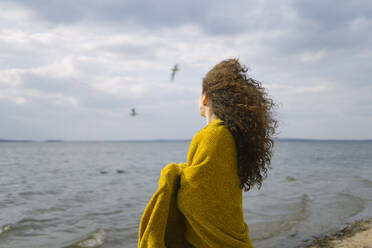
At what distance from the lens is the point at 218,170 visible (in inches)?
84.3

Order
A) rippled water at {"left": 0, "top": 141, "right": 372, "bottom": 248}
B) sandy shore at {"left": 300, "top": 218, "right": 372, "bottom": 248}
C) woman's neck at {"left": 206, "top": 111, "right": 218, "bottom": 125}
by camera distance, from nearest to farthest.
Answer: woman's neck at {"left": 206, "top": 111, "right": 218, "bottom": 125}
sandy shore at {"left": 300, "top": 218, "right": 372, "bottom": 248}
rippled water at {"left": 0, "top": 141, "right": 372, "bottom": 248}

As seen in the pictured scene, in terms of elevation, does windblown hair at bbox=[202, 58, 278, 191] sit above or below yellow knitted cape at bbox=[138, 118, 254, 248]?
above

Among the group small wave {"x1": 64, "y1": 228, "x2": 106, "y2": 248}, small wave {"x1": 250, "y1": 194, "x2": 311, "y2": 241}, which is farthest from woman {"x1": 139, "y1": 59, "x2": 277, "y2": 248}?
small wave {"x1": 250, "y1": 194, "x2": 311, "y2": 241}

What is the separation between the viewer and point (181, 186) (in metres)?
2.17

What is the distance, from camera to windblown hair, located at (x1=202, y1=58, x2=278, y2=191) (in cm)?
220

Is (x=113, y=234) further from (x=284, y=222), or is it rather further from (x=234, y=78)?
(x=234, y=78)

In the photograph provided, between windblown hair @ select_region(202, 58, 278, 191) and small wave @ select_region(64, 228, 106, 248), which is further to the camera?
small wave @ select_region(64, 228, 106, 248)

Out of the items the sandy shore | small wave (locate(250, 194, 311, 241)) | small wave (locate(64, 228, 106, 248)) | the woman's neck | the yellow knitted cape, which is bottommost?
small wave (locate(64, 228, 106, 248))

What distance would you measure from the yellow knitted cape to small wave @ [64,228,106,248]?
631 cm

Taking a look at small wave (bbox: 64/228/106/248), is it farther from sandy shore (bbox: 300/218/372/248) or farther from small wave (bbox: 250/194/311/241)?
sandy shore (bbox: 300/218/372/248)

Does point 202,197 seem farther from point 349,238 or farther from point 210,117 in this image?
point 349,238

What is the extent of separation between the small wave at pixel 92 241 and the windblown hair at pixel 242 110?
21.6ft

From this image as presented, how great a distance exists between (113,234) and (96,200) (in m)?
5.38

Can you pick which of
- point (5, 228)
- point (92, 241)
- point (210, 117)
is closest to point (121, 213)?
point (92, 241)
